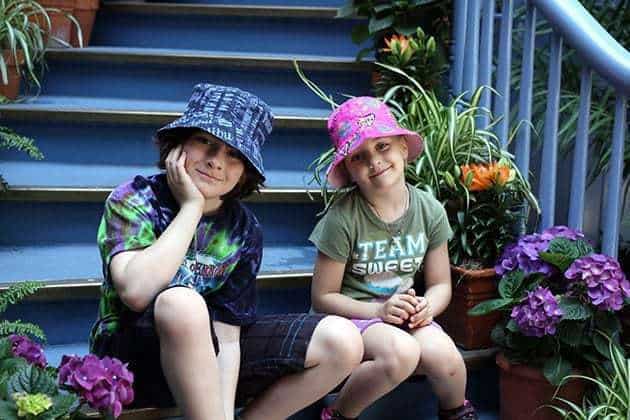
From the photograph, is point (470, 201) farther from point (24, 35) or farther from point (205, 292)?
point (24, 35)

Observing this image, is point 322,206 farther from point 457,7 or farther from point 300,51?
point 300,51

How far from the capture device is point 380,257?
2.01m

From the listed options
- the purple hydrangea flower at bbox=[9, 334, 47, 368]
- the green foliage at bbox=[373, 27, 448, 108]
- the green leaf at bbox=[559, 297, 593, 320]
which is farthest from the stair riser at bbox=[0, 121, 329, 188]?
the purple hydrangea flower at bbox=[9, 334, 47, 368]

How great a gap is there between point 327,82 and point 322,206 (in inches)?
28.4

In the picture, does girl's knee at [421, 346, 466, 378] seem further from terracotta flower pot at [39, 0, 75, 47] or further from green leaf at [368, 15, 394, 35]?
terracotta flower pot at [39, 0, 75, 47]

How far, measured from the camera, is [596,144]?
9.17ft

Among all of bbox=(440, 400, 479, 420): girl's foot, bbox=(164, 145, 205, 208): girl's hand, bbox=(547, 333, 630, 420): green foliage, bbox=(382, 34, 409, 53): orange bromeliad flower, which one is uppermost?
bbox=(382, 34, 409, 53): orange bromeliad flower

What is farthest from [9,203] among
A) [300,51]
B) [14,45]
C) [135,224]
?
[300,51]

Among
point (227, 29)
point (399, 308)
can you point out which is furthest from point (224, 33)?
point (399, 308)

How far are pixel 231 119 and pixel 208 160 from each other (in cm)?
10

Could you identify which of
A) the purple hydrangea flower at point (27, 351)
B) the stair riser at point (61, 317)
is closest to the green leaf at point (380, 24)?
the stair riser at point (61, 317)

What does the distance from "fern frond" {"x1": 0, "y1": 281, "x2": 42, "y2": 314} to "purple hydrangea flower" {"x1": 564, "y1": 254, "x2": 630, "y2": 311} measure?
126 centimetres

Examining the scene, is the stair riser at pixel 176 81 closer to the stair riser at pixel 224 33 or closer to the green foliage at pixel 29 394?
the stair riser at pixel 224 33

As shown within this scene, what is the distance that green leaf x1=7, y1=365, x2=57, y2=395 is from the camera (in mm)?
1465
